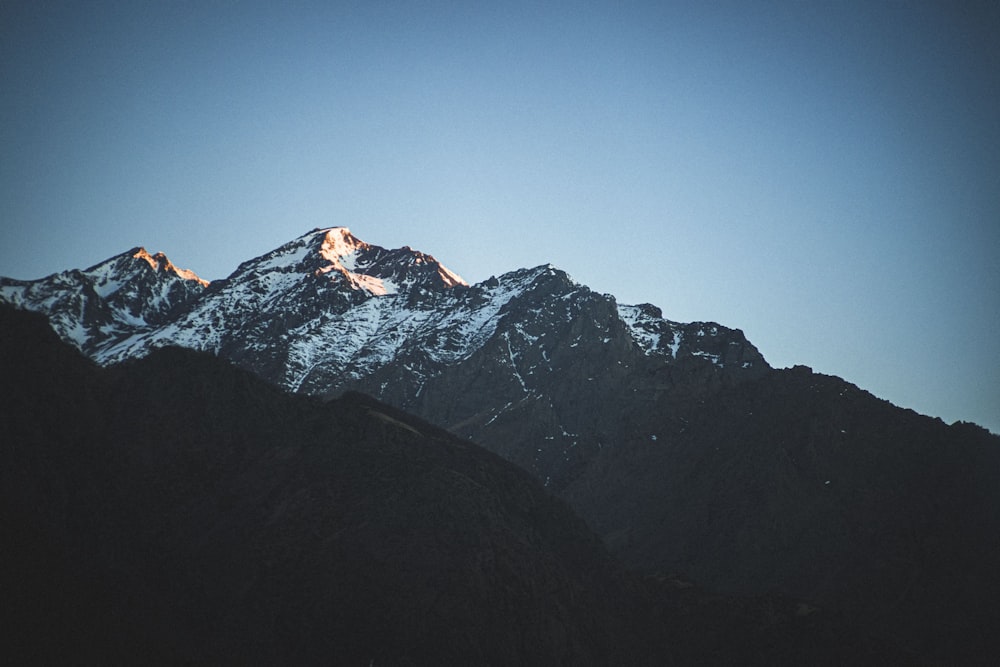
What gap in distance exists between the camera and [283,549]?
103 metres

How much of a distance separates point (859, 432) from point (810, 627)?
66.8 metres

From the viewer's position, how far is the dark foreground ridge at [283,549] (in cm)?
8544

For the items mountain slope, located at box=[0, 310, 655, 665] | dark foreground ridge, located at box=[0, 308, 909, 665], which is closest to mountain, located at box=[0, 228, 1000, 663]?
dark foreground ridge, located at box=[0, 308, 909, 665]

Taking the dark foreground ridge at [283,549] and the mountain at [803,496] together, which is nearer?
the dark foreground ridge at [283,549]

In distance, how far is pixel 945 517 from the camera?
152 meters

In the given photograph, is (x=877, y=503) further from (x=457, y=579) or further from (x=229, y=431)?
(x=229, y=431)

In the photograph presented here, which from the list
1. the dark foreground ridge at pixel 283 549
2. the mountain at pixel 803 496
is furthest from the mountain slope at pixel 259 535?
the mountain at pixel 803 496

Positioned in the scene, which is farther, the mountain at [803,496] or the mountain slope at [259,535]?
the mountain at [803,496]

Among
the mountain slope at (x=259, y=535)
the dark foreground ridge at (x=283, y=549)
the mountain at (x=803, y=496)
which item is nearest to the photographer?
the dark foreground ridge at (x=283, y=549)

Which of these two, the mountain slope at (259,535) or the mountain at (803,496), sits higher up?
the mountain at (803,496)

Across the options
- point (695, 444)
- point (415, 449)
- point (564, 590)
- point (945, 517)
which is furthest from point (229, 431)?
point (945, 517)

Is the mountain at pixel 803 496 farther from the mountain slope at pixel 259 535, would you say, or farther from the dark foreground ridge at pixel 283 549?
the mountain slope at pixel 259 535

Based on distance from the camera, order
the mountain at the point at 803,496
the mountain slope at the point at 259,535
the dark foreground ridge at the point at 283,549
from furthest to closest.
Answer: the mountain at the point at 803,496 → the mountain slope at the point at 259,535 → the dark foreground ridge at the point at 283,549

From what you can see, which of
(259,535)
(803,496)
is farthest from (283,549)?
(803,496)
